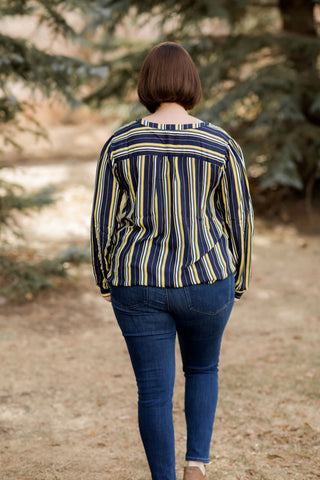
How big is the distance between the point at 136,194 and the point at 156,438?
0.96m

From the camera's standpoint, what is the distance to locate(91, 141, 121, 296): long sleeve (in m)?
2.14

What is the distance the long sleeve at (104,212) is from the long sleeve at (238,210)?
431 millimetres

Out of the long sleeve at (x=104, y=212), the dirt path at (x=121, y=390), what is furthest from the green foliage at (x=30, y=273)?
the long sleeve at (x=104, y=212)

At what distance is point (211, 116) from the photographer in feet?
27.2

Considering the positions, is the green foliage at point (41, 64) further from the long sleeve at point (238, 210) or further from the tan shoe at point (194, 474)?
the tan shoe at point (194, 474)

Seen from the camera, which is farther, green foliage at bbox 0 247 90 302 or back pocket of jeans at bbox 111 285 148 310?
green foliage at bbox 0 247 90 302

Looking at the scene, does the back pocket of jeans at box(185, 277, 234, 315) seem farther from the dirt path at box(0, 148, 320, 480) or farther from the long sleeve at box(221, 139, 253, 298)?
the dirt path at box(0, 148, 320, 480)

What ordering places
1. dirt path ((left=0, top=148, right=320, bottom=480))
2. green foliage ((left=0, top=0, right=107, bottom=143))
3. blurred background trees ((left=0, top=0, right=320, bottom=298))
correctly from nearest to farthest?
dirt path ((left=0, top=148, right=320, bottom=480))
green foliage ((left=0, top=0, right=107, bottom=143))
blurred background trees ((left=0, top=0, right=320, bottom=298))

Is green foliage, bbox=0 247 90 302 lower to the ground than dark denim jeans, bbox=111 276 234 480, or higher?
higher

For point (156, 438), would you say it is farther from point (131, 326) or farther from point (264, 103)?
point (264, 103)

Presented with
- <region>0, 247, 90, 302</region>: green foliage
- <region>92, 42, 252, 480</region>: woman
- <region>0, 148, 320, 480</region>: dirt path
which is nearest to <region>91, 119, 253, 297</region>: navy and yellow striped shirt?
<region>92, 42, 252, 480</region>: woman

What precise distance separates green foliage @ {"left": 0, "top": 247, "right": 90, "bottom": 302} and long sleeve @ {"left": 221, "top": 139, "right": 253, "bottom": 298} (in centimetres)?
405

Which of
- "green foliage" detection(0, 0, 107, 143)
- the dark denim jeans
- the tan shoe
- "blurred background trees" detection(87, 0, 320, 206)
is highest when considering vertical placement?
"blurred background trees" detection(87, 0, 320, 206)

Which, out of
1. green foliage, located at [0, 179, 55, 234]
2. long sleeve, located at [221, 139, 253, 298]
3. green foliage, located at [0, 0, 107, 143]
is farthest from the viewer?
green foliage, located at [0, 179, 55, 234]
